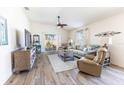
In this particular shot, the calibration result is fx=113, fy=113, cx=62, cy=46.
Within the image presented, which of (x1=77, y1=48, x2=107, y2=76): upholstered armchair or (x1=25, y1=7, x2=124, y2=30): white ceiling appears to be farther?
(x1=25, y1=7, x2=124, y2=30): white ceiling

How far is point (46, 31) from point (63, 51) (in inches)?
190

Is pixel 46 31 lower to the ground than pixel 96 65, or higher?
higher

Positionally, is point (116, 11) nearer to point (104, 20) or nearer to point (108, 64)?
point (104, 20)

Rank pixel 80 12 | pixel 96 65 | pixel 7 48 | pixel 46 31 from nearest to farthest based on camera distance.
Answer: pixel 7 48, pixel 96 65, pixel 80 12, pixel 46 31

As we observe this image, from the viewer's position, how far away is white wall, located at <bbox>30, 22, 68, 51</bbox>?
35.3 feet

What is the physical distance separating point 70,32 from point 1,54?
32.0 feet

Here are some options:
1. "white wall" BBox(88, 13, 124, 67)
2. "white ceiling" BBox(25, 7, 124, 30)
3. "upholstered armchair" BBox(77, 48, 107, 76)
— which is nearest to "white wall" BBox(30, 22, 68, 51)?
"white ceiling" BBox(25, 7, 124, 30)

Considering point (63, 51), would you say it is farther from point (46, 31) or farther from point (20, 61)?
point (46, 31)

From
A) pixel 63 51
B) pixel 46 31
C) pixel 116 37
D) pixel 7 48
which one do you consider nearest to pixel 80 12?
pixel 116 37

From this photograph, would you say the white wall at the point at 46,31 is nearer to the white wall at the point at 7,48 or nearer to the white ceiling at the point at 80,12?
the white ceiling at the point at 80,12

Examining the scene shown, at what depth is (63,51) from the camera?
7102 millimetres

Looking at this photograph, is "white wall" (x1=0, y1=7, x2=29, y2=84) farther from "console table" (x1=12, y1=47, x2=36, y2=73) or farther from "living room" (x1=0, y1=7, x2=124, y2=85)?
"console table" (x1=12, y1=47, x2=36, y2=73)

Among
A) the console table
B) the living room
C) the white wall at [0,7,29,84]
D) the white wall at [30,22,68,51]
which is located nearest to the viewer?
the white wall at [0,7,29,84]

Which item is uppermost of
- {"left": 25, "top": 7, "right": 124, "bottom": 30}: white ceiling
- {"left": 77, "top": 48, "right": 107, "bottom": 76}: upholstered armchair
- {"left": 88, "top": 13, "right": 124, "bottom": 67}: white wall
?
{"left": 25, "top": 7, "right": 124, "bottom": 30}: white ceiling
